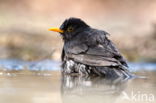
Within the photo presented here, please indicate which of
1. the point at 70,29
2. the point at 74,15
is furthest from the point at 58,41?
the point at 70,29

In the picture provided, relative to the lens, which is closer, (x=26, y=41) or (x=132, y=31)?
(x=26, y=41)

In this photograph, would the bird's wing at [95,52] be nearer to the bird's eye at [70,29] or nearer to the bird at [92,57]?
the bird at [92,57]

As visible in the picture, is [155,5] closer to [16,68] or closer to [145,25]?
[145,25]

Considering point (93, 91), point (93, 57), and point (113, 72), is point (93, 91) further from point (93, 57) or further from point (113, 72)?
point (93, 57)

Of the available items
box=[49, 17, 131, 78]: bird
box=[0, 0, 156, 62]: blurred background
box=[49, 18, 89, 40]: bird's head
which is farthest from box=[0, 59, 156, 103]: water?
box=[0, 0, 156, 62]: blurred background

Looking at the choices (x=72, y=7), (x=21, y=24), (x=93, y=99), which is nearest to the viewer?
(x=93, y=99)

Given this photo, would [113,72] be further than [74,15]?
No

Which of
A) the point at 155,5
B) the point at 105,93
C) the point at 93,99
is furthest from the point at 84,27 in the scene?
the point at 155,5
